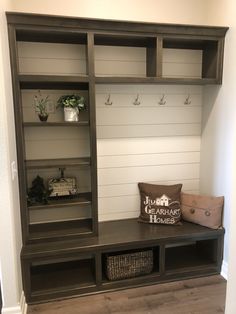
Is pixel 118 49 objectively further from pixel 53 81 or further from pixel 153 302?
pixel 153 302

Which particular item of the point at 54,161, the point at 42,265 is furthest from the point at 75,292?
the point at 54,161

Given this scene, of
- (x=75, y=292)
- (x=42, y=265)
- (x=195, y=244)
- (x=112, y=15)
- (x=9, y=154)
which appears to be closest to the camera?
(x=9, y=154)

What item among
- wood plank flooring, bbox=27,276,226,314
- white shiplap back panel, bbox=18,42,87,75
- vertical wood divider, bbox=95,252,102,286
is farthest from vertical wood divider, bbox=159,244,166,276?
white shiplap back panel, bbox=18,42,87,75

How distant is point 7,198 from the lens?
187 cm

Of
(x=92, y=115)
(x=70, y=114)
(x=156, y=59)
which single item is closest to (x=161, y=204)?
(x=92, y=115)

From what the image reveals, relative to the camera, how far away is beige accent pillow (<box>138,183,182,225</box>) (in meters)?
2.69

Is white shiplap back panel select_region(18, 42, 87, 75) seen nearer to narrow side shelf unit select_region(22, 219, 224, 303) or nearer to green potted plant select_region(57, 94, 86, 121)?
green potted plant select_region(57, 94, 86, 121)

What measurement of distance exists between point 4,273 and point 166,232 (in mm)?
1404

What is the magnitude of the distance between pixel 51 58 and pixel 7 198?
1321mm

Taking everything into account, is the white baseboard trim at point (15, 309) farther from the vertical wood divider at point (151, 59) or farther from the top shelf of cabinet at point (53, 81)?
the vertical wood divider at point (151, 59)

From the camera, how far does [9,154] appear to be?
1907 mm

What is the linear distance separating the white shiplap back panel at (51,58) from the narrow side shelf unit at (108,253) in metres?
1.52

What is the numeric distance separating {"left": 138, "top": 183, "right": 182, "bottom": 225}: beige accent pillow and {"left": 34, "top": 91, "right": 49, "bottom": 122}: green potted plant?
1.20 metres

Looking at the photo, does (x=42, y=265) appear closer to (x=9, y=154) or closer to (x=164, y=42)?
A: (x=9, y=154)
